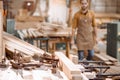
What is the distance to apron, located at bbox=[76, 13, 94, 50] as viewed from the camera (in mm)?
7133

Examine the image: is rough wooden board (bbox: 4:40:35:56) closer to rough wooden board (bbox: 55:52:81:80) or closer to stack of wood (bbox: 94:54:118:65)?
rough wooden board (bbox: 55:52:81:80)

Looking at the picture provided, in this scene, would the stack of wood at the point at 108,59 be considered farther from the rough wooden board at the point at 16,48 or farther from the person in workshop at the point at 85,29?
the rough wooden board at the point at 16,48

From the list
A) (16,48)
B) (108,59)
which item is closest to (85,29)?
(108,59)

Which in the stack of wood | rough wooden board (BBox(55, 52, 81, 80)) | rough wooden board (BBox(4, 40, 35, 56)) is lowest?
the stack of wood

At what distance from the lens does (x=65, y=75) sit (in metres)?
3.35

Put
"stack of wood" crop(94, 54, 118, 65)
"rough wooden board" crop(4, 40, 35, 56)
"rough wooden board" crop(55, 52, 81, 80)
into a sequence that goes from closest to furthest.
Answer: "rough wooden board" crop(55, 52, 81, 80), "rough wooden board" crop(4, 40, 35, 56), "stack of wood" crop(94, 54, 118, 65)

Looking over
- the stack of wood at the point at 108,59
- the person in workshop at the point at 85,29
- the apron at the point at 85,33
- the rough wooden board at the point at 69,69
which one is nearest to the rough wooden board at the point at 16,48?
the rough wooden board at the point at 69,69

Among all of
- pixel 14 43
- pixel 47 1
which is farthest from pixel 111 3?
pixel 14 43

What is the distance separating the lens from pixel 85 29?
725 cm

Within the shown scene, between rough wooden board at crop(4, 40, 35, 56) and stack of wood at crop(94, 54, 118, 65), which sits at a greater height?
Answer: rough wooden board at crop(4, 40, 35, 56)

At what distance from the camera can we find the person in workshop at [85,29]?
7.12 m

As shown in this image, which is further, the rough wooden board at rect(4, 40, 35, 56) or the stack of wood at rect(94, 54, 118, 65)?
the stack of wood at rect(94, 54, 118, 65)

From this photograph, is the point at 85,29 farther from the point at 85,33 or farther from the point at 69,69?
the point at 69,69

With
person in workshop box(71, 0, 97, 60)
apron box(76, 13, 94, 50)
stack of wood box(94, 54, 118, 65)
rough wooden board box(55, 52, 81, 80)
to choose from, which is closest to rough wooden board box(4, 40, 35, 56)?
rough wooden board box(55, 52, 81, 80)
